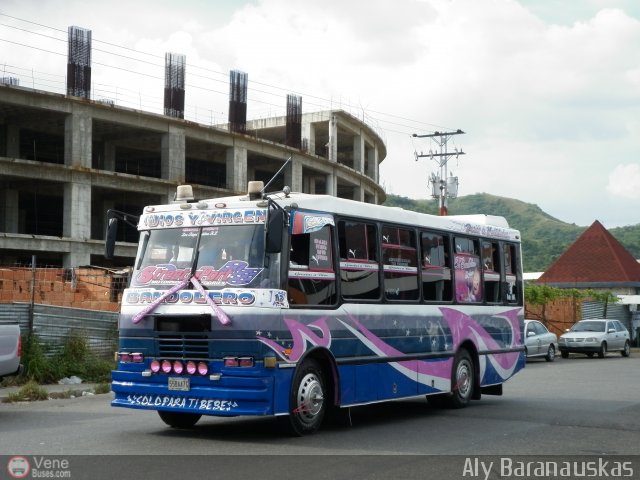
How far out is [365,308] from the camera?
11.9m

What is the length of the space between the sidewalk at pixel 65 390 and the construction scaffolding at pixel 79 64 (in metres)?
31.7

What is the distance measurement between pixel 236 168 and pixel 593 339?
87.4 feet

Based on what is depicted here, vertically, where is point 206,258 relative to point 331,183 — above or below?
below

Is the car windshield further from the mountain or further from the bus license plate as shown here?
the mountain

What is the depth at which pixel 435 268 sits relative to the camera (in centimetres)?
1384

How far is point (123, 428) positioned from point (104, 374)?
321 inches

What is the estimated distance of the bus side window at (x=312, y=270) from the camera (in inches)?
422

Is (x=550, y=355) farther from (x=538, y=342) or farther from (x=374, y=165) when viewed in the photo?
(x=374, y=165)

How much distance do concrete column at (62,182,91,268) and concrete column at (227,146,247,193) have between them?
9727mm

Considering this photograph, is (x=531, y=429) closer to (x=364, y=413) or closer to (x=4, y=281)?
(x=364, y=413)

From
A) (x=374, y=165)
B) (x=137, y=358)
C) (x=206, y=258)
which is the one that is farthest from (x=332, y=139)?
(x=137, y=358)

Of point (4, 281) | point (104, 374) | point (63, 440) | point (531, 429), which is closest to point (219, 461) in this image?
point (63, 440)

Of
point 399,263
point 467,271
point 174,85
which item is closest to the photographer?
point 399,263

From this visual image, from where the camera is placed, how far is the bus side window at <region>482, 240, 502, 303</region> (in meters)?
15.4
